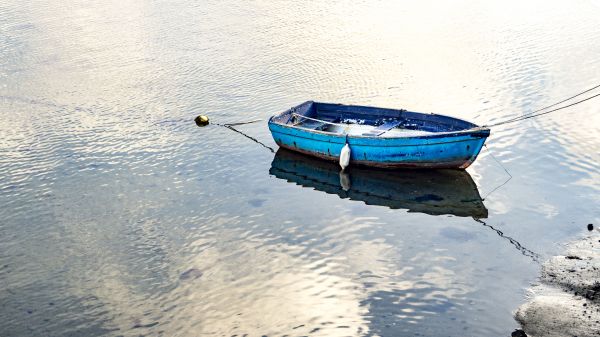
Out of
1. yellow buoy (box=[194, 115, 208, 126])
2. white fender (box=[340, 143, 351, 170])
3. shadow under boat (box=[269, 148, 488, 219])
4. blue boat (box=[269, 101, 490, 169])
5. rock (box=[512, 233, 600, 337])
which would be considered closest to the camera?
rock (box=[512, 233, 600, 337])

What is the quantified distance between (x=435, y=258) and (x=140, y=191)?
38.5ft

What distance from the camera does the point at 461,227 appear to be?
21.8 m

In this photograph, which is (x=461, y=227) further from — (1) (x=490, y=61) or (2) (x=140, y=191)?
(1) (x=490, y=61)

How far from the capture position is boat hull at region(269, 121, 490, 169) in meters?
24.0

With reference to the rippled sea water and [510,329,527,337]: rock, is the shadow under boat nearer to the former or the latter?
→ the rippled sea water

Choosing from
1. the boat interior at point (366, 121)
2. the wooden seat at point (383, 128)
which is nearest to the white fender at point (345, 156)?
the wooden seat at point (383, 128)

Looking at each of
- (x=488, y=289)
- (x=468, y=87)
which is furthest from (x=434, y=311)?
(x=468, y=87)

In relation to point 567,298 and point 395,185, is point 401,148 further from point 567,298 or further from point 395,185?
point 567,298

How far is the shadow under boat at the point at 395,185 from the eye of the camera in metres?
23.3

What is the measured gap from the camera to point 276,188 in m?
25.5

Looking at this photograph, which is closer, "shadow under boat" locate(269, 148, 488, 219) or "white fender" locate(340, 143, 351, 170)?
"shadow under boat" locate(269, 148, 488, 219)

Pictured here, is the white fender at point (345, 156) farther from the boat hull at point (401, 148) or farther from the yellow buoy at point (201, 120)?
the yellow buoy at point (201, 120)

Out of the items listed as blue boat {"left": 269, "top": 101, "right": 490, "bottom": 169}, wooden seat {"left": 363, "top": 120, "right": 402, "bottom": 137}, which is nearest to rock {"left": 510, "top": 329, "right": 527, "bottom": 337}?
blue boat {"left": 269, "top": 101, "right": 490, "bottom": 169}

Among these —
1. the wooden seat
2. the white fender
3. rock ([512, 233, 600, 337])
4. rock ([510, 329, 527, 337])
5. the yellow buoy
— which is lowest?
rock ([510, 329, 527, 337])
